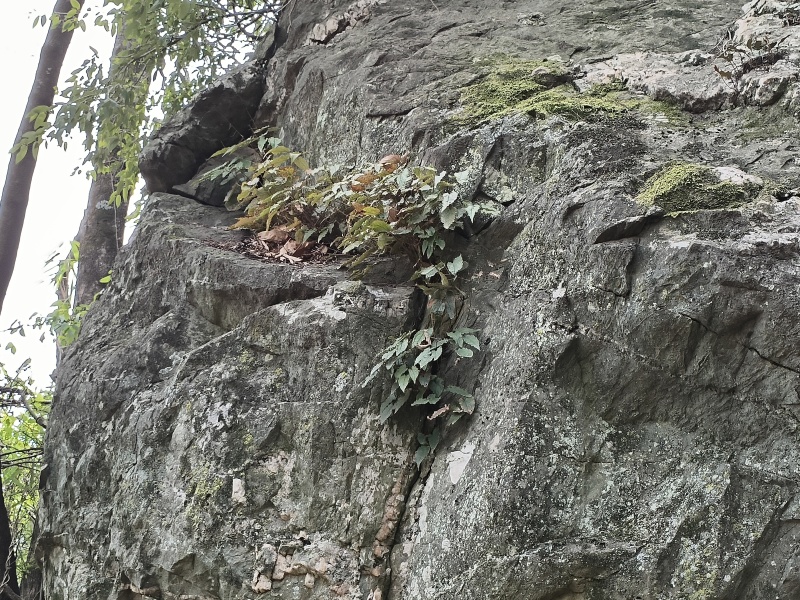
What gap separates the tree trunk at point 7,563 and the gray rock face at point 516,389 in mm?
448

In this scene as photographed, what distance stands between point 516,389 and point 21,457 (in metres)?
5.14

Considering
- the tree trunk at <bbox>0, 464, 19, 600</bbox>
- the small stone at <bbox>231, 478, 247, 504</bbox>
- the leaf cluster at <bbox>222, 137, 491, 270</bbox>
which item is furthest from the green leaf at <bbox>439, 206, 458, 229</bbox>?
the tree trunk at <bbox>0, 464, 19, 600</bbox>

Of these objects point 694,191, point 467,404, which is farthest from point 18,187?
point 694,191

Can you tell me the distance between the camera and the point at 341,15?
6562 mm

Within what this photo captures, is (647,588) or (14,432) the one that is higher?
(647,588)

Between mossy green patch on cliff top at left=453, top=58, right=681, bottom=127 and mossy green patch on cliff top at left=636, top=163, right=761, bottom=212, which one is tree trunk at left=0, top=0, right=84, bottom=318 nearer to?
mossy green patch on cliff top at left=453, top=58, right=681, bottom=127

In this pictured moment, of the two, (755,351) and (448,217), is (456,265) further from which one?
(755,351)

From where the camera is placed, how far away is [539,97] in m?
4.48

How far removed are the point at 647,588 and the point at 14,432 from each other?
24.1ft

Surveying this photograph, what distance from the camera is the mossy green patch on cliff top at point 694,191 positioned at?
3402 mm

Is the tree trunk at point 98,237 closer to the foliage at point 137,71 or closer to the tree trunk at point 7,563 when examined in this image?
the foliage at point 137,71

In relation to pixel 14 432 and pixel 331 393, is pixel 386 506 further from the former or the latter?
pixel 14 432

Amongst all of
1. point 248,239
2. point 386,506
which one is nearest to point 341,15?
point 248,239

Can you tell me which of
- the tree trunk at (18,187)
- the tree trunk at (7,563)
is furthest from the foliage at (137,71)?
the tree trunk at (7,563)
